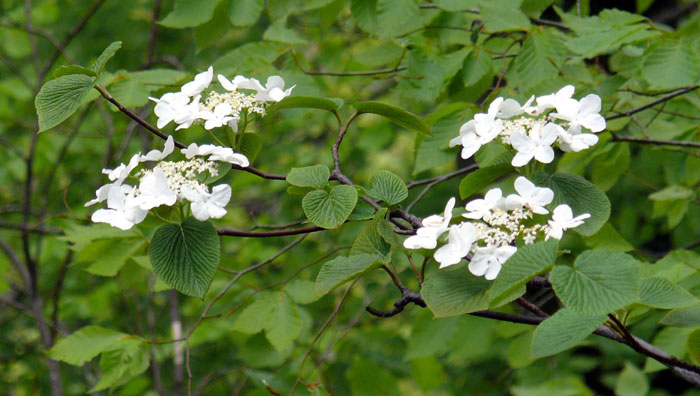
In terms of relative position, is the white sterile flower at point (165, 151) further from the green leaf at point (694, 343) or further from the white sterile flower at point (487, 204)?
the green leaf at point (694, 343)

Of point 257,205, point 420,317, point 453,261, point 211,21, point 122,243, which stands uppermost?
point 453,261

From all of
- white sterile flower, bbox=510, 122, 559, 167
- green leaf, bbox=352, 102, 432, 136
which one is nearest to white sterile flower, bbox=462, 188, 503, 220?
white sterile flower, bbox=510, 122, 559, 167

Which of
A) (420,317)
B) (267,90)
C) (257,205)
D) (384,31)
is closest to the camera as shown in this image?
(267,90)

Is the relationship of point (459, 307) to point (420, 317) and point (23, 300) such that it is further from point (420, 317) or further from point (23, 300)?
point (23, 300)

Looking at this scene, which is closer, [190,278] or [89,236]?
[190,278]

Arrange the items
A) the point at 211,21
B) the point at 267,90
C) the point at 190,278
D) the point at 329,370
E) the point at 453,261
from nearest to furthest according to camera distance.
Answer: the point at 453,261 < the point at 190,278 < the point at 267,90 < the point at 211,21 < the point at 329,370

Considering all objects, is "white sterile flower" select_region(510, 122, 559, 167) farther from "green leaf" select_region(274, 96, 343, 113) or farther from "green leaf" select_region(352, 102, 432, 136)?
"green leaf" select_region(274, 96, 343, 113)

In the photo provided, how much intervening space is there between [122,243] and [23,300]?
2198 millimetres

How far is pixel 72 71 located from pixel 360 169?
135 inches

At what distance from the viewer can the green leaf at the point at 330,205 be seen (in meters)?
1.09

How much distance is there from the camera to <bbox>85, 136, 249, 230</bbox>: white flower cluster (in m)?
0.99

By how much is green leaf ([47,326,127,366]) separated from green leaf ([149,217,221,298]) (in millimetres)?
913

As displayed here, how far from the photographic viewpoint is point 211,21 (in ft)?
7.06

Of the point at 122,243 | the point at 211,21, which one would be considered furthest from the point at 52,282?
the point at 211,21
